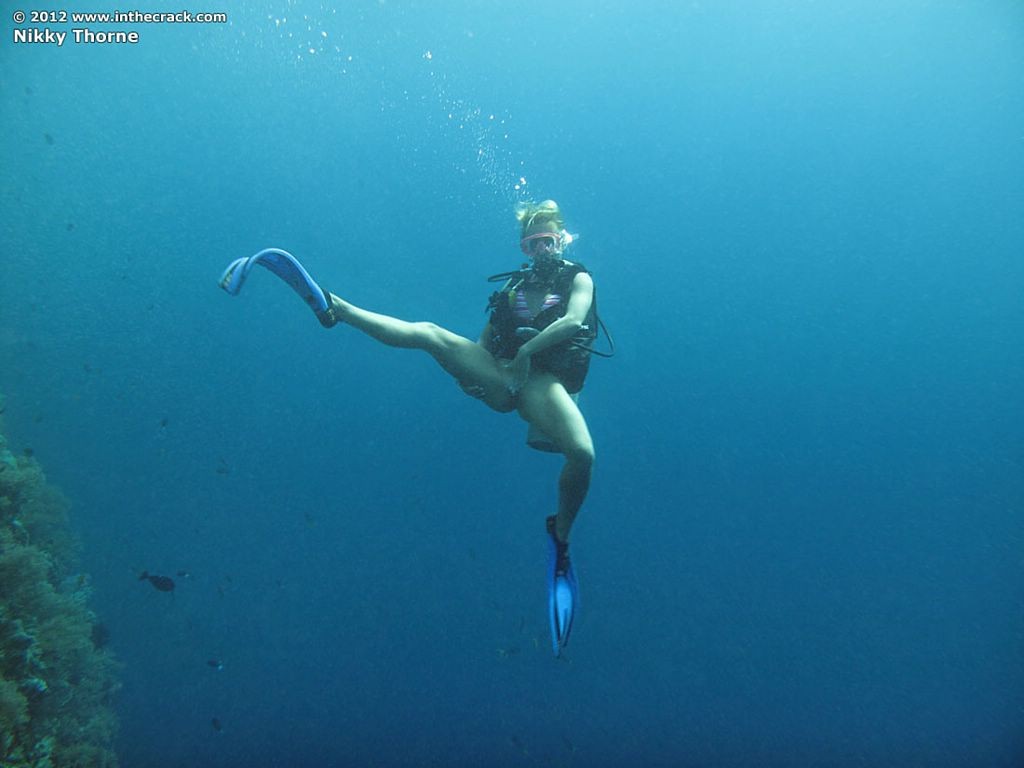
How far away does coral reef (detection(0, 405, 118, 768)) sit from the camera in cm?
558

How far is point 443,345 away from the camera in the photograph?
4340 mm

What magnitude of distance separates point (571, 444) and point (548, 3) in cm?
1905

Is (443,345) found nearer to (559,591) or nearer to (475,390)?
(475,390)

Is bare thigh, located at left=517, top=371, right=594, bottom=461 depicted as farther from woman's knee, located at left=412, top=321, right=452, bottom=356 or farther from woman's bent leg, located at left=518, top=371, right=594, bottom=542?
woman's knee, located at left=412, top=321, right=452, bottom=356

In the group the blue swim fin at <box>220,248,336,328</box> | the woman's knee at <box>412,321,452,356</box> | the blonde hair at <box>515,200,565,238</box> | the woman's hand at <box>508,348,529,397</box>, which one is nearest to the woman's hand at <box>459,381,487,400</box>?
the woman's hand at <box>508,348,529,397</box>

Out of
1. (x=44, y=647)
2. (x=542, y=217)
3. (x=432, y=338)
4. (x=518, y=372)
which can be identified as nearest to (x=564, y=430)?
(x=518, y=372)

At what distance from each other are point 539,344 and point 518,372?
363 millimetres

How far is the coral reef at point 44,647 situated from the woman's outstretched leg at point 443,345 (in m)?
5.52

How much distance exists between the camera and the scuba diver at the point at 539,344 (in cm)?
403

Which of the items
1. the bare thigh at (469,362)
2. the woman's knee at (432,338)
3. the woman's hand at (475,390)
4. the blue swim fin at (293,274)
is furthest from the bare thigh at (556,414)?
the blue swim fin at (293,274)

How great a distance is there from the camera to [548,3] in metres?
17.1

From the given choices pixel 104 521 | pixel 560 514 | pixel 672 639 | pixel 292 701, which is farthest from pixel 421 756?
pixel 560 514

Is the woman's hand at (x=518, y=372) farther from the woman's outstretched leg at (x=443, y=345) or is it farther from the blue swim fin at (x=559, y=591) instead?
the blue swim fin at (x=559, y=591)

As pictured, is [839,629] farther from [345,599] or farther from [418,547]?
[345,599]
